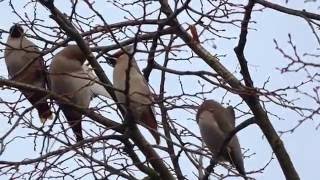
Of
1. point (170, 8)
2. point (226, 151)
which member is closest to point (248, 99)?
point (226, 151)

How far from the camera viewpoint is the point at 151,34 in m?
5.88

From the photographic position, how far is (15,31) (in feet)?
21.5

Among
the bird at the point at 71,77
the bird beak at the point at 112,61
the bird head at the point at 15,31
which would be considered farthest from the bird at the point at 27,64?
the bird beak at the point at 112,61

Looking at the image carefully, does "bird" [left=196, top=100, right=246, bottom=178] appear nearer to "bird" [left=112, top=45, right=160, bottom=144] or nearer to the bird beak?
"bird" [left=112, top=45, right=160, bottom=144]

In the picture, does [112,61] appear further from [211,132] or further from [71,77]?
[211,132]

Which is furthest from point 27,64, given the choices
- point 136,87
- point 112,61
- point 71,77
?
point 136,87

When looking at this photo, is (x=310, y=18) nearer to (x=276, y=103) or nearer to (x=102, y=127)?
(x=276, y=103)

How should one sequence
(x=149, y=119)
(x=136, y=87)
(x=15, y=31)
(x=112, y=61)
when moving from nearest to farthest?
(x=136, y=87), (x=149, y=119), (x=112, y=61), (x=15, y=31)

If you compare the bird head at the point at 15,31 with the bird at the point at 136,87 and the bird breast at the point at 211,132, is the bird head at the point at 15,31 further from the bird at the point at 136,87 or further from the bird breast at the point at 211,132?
the bird breast at the point at 211,132

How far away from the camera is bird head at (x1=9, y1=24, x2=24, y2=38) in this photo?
6.47 m

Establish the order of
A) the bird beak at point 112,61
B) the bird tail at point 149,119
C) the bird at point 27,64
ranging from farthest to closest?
1. the bird beak at point 112,61
2. the bird at point 27,64
3. the bird tail at point 149,119

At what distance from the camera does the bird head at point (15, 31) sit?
647 cm

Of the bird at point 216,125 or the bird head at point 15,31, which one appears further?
the bird head at point 15,31

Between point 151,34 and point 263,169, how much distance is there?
1.42m
